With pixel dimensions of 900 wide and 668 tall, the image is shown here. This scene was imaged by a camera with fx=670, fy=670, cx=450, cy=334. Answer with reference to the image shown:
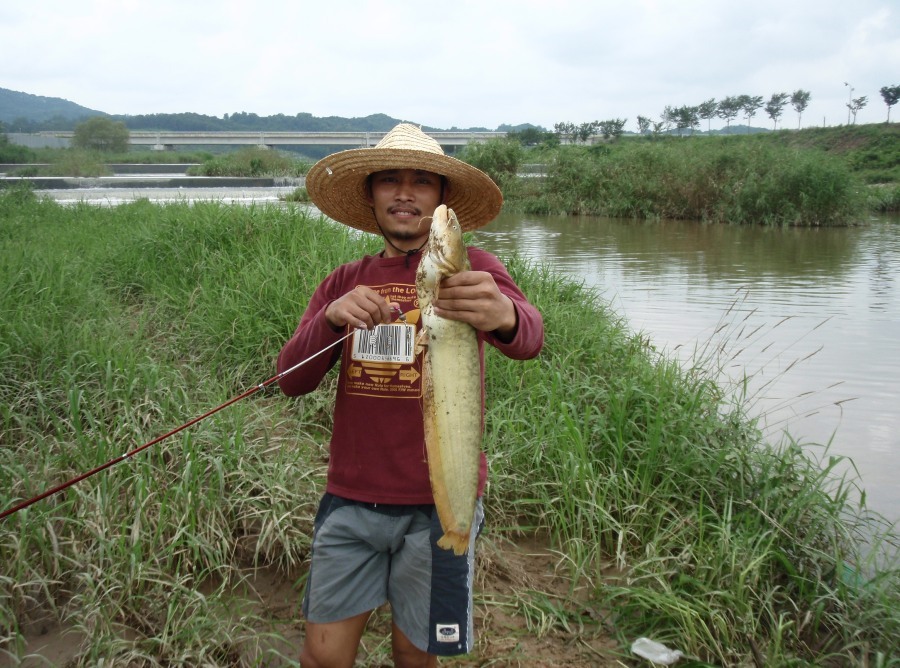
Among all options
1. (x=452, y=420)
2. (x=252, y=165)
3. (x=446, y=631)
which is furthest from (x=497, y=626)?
(x=252, y=165)

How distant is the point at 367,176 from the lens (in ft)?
7.70

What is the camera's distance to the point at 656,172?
23.4 m

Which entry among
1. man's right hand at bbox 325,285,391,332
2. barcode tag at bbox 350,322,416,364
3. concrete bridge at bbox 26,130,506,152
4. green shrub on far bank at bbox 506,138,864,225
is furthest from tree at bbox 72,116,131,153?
man's right hand at bbox 325,285,391,332

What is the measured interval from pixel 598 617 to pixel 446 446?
4.92 ft

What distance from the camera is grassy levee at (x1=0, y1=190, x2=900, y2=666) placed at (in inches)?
98.3

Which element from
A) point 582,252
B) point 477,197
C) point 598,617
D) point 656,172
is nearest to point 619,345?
point 598,617

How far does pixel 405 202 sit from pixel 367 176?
0.29 m

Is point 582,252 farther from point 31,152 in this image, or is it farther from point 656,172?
point 31,152

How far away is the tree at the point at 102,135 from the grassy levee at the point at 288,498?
42917 millimetres

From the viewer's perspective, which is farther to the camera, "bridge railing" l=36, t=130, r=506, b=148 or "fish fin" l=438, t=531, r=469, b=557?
"bridge railing" l=36, t=130, r=506, b=148

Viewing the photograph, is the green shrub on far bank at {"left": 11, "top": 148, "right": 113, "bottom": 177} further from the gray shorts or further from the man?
the gray shorts

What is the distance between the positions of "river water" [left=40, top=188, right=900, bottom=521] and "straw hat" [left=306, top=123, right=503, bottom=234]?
204 cm

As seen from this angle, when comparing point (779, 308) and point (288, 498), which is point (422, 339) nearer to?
point (288, 498)

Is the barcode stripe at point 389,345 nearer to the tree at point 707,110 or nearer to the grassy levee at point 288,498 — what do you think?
the grassy levee at point 288,498
